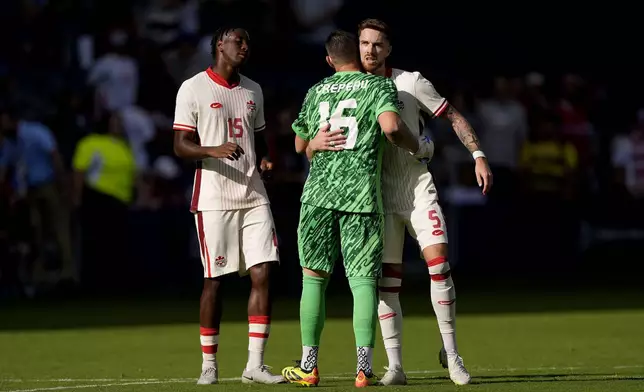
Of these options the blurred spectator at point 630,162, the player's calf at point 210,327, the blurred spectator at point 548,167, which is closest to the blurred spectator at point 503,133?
the blurred spectator at point 548,167

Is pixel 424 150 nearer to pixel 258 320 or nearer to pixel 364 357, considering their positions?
pixel 364 357

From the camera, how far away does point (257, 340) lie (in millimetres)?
9914

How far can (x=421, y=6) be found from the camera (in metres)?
23.3

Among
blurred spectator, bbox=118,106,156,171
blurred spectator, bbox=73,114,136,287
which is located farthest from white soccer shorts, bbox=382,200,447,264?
blurred spectator, bbox=118,106,156,171

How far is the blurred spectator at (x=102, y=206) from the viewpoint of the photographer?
18.9m

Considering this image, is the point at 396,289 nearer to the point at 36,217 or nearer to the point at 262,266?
the point at 262,266

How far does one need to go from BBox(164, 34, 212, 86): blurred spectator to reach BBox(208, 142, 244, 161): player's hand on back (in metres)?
11.6

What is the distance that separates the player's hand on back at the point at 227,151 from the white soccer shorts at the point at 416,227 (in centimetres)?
105

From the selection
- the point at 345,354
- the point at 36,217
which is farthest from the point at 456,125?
the point at 36,217

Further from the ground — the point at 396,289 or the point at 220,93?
the point at 220,93

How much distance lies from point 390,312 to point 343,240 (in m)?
0.81

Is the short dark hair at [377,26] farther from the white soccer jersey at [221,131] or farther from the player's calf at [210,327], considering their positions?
the player's calf at [210,327]

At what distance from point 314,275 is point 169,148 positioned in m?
11.8

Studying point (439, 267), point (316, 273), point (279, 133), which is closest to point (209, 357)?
point (316, 273)
